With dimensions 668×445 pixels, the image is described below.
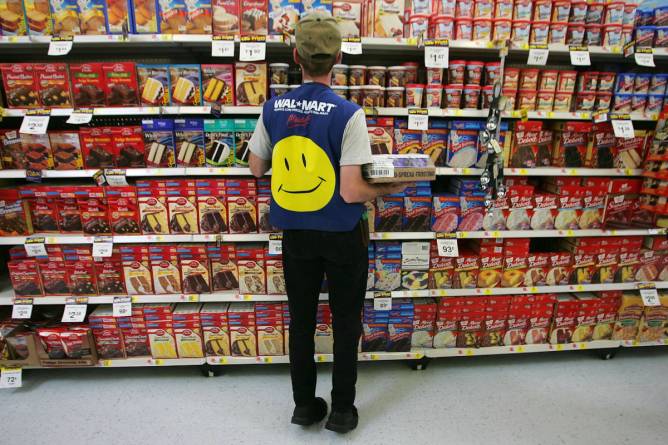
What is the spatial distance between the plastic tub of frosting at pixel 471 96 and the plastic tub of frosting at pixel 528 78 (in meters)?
0.28

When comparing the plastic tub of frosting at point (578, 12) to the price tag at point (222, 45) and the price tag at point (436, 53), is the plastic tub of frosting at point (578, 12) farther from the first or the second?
the price tag at point (222, 45)

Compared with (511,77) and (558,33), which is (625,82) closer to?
(558,33)

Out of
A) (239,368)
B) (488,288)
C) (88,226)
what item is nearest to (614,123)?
(488,288)

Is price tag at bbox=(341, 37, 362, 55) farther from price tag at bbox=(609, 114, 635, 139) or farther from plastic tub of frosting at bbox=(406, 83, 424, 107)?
price tag at bbox=(609, 114, 635, 139)

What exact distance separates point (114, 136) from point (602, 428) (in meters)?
3.15

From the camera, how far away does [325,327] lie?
8.01 ft

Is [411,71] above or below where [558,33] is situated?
below

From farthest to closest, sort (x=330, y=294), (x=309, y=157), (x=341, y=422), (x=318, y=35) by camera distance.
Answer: (x=341, y=422), (x=330, y=294), (x=309, y=157), (x=318, y=35)

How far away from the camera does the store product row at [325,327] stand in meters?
2.36

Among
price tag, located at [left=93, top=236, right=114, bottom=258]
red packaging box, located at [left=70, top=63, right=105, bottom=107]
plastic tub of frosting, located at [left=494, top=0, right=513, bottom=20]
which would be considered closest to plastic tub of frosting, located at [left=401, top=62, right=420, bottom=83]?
plastic tub of frosting, located at [left=494, top=0, right=513, bottom=20]

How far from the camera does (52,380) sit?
8.07 ft

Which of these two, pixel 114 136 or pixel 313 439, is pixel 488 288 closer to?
pixel 313 439

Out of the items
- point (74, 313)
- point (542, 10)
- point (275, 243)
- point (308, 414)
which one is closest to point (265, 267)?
point (275, 243)

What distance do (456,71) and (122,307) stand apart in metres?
2.41
